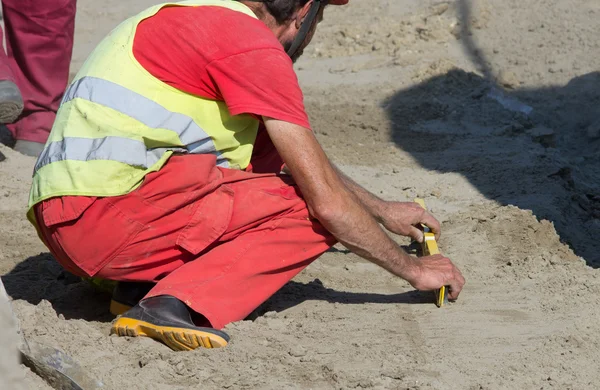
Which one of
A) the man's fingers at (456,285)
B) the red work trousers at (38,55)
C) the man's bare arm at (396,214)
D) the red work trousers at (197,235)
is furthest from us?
the red work trousers at (38,55)

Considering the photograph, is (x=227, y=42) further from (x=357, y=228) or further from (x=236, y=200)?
(x=357, y=228)

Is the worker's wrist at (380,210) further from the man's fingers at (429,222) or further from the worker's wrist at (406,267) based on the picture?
the worker's wrist at (406,267)

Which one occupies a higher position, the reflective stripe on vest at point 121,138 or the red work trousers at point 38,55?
the reflective stripe on vest at point 121,138

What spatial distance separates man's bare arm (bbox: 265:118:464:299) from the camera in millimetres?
2846

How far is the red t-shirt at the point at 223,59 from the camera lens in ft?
9.23

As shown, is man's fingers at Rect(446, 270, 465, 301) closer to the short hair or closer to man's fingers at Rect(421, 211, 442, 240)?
man's fingers at Rect(421, 211, 442, 240)

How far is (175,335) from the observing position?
2.82 metres

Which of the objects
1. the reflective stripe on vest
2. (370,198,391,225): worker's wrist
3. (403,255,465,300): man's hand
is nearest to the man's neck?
the reflective stripe on vest

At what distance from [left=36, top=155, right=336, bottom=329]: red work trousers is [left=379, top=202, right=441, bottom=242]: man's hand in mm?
554

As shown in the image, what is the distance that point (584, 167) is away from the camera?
17.6 ft

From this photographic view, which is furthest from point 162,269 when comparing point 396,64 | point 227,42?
point 396,64

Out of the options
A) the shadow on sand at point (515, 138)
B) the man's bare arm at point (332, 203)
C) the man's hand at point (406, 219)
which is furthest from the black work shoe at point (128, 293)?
the shadow on sand at point (515, 138)

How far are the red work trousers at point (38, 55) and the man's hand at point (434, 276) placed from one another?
269 centimetres

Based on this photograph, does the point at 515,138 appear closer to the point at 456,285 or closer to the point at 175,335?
the point at 456,285
